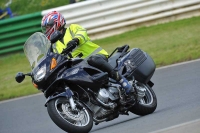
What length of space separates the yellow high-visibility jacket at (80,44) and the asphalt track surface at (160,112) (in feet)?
3.37

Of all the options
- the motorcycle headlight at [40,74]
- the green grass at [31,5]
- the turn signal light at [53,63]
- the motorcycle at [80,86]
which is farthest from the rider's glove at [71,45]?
the green grass at [31,5]

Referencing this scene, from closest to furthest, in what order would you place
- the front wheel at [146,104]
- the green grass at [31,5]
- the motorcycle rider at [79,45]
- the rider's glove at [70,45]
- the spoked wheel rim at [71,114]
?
the spoked wheel rim at [71,114] → the rider's glove at [70,45] → the motorcycle rider at [79,45] → the front wheel at [146,104] → the green grass at [31,5]

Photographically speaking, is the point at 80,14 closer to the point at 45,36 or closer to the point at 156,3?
the point at 156,3

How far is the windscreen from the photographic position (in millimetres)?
7071

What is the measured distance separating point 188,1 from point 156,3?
3.08ft

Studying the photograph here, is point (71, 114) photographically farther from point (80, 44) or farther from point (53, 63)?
point (80, 44)

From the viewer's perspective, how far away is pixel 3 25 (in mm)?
15344

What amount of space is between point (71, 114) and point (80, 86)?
0.45 m

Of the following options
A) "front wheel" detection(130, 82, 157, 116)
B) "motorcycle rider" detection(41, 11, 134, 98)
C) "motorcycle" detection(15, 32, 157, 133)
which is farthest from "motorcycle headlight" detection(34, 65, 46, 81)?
"front wheel" detection(130, 82, 157, 116)

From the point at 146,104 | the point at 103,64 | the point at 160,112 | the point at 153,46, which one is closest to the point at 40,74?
the point at 103,64

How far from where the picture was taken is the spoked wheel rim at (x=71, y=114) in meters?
6.59

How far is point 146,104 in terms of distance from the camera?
7891 mm

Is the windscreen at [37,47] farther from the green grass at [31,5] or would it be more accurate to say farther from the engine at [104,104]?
the green grass at [31,5]

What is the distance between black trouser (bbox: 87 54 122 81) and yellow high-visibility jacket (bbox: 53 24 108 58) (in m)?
0.27
